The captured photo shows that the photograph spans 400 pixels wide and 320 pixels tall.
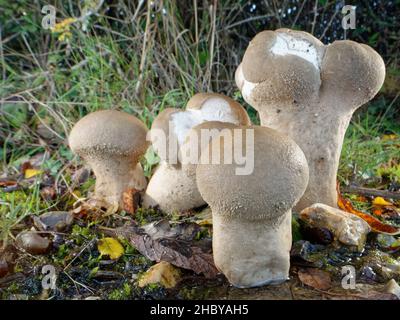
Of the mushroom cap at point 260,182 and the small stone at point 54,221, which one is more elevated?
the mushroom cap at point 260,182

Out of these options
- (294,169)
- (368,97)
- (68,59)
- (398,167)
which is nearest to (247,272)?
(294,169)

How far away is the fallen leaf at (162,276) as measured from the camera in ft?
5.94

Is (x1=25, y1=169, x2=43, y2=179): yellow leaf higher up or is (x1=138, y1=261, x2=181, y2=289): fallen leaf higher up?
(x1=138, y1=261, x2=181, y2=289): fallen leaf

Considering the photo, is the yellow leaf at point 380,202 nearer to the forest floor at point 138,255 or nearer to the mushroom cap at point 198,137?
the forest floor at point 138,255

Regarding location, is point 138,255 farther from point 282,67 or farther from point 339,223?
point 282,67

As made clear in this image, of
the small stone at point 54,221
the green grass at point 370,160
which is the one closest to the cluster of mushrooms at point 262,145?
the small stone at point 54,221

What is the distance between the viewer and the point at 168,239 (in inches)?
80.7

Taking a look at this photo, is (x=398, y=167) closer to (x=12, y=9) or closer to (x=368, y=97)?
(x=368, y=97)

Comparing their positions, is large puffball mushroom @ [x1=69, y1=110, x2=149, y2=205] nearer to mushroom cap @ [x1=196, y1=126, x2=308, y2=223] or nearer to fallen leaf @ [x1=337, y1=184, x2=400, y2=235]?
mushroom cap @ [x1=196, y1=126, x2=308, y2=223]

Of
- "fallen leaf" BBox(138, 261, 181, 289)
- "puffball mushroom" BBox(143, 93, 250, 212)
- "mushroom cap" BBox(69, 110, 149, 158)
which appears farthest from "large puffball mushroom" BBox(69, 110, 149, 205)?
"fallen leaf" BBox(138, 261, 181, 289)

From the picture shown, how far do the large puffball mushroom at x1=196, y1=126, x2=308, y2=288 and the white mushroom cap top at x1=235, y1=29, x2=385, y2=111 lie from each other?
412mm

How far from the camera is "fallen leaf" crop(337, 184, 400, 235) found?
223cm

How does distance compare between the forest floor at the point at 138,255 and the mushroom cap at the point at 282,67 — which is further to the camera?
the mushroom cap at the point at 282,67

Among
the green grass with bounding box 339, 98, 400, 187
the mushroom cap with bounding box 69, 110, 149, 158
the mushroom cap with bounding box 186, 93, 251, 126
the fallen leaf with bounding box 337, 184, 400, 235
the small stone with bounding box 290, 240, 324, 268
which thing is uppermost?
the mushroom cap with bounding box 186, 93, 251, 126
